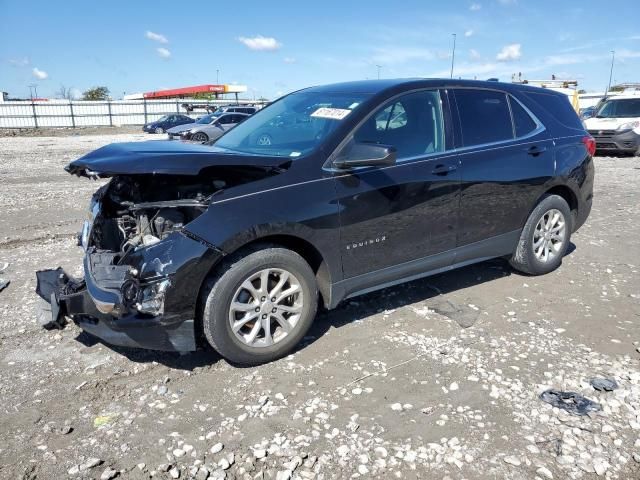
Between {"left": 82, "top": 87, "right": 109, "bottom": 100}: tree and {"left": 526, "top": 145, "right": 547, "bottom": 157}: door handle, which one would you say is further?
{"left": 82, "top": 87, "right": 109, "bottom": 100}: tree

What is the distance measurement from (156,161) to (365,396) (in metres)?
1.94

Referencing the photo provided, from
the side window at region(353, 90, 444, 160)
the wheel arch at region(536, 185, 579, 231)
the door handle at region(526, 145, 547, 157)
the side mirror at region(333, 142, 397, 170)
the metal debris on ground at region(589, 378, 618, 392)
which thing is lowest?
the metal debris on ground at region(589, 378, 618, 392)

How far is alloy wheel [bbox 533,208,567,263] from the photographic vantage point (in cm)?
512

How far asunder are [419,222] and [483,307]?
1097mm

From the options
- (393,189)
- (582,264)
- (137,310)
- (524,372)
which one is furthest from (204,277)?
(582,264)

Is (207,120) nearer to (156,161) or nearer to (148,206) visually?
(148,206)

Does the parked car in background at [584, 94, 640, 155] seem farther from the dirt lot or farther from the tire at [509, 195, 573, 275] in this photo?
the dirt lot

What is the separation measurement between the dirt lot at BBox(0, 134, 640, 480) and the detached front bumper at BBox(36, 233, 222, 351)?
1.17ft

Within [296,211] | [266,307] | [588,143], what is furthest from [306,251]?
Answer: [588,143]

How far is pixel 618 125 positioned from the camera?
16.0 metres

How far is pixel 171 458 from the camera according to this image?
2639 millimetres

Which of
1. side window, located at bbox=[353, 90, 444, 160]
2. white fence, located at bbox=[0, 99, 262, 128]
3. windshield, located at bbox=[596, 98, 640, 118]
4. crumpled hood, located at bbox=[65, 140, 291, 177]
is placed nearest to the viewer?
crumpled hood, located at bbox=[65, 140, 291, 177]

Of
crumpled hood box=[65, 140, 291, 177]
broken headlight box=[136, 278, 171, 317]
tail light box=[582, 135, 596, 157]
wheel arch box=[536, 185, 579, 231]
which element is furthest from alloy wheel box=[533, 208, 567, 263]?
broken headlight box=[136, 278, 171, 317]

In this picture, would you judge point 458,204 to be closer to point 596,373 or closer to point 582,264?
point 596,373
